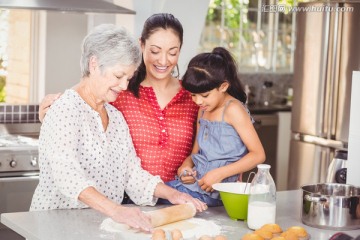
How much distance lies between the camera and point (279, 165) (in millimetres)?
6969

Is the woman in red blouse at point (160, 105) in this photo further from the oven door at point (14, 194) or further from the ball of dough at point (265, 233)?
the oven door at point (14, 194)

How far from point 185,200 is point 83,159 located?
45 cm

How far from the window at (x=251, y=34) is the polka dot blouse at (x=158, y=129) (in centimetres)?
390

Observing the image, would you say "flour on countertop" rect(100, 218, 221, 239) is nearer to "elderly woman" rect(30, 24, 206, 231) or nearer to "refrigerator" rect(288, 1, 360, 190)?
"elderly woman" rect(30, 24, 206, 231)

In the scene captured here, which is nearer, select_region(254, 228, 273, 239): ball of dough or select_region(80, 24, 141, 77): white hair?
select_region(254, 228, 273, 239): ball of dough

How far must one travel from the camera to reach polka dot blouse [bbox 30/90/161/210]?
2789 millimetres

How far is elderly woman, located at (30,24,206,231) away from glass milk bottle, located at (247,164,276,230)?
238 mm

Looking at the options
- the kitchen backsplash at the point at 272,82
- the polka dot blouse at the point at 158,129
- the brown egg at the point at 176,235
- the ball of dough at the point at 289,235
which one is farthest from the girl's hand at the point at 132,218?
the kitchen backsplash at the point at 272,82

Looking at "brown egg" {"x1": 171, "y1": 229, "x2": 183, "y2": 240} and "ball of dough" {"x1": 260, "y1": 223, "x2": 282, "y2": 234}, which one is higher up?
"ball of dough" {"x1": 260, "y1": 223, "x2": 282, "y2": 234}

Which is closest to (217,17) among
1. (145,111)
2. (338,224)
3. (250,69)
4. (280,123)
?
(250,69)

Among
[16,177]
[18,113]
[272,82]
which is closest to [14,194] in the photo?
[16,177]

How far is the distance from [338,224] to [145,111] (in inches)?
38.4

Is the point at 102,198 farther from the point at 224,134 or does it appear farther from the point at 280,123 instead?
the point at 280,123

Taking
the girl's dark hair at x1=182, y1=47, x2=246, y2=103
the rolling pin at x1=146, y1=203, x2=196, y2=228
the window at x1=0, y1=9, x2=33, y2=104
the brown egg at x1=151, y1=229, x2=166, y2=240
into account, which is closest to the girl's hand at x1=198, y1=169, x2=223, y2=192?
the rolling pin at x1=146, y1=203, x2=196, y2=228
